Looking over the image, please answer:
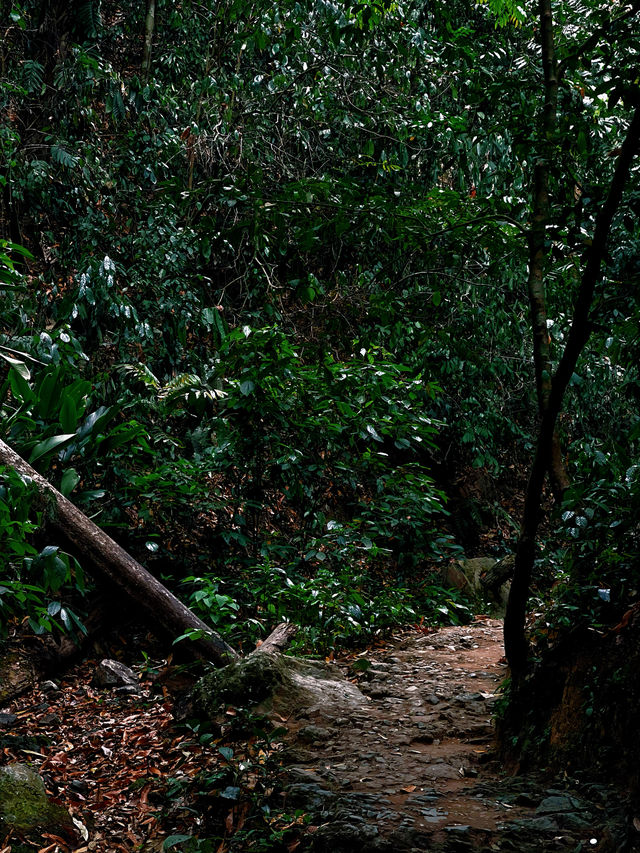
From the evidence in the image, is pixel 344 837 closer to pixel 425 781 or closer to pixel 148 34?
pixel 425 781

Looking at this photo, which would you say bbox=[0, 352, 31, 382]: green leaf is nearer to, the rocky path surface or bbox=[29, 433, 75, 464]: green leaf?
bbox=[29, 433, 75, 464]: green leaf

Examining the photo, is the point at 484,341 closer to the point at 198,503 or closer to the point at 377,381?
the point at 377,381

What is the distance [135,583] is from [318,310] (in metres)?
6.01

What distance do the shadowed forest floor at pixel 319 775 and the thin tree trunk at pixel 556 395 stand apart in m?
0.60

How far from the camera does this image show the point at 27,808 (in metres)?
2.93

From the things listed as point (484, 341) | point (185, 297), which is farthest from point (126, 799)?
point (484, 341)

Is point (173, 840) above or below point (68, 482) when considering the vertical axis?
below

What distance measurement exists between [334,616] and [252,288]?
503 centimetres

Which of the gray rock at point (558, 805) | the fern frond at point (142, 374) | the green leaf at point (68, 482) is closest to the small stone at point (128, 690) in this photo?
the green leaf at point (68, 482)

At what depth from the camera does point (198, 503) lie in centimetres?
584

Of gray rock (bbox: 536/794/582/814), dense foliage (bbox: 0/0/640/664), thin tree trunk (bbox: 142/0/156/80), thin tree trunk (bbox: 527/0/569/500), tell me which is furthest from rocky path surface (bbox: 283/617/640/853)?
thin tree trunk (bbox: 142/0/156/80)

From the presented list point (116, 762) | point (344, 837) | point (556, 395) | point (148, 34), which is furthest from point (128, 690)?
point (148, 34)

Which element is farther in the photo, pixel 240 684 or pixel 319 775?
pixel 240 684

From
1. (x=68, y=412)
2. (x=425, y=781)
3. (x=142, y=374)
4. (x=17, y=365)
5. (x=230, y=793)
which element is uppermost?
(x=142, y=374)
